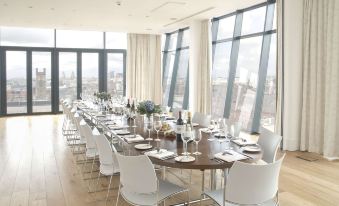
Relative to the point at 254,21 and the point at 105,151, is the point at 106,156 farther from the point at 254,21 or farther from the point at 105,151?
the point at 254,21

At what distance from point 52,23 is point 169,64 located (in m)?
4.69

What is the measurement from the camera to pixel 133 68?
12.1m

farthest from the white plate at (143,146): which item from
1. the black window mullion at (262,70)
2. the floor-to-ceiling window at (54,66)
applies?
the floor-to-ceiling window at (54,66)

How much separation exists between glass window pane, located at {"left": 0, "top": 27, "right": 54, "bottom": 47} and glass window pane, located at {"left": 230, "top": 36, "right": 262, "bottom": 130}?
7.51 m

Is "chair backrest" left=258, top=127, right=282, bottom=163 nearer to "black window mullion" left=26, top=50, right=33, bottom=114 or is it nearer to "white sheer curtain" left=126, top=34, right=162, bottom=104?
"white sheer curtain" left=126, top=34, right=162, bottom=104

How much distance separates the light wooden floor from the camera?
139 inches

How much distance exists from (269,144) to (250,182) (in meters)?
1.18

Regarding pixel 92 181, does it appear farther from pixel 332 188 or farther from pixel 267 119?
pixel 267 119

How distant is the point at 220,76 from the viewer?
8867mm

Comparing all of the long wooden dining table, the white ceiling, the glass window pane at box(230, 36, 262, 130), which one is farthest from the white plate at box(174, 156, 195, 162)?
the glass window pane at box(230, 36, 262, 130)

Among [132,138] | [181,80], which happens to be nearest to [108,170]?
[132,138]

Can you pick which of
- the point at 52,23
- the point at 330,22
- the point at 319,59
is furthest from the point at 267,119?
the point at 52,23

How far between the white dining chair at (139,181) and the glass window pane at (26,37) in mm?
10419

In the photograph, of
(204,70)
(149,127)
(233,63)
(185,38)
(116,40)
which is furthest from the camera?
(116,40)
